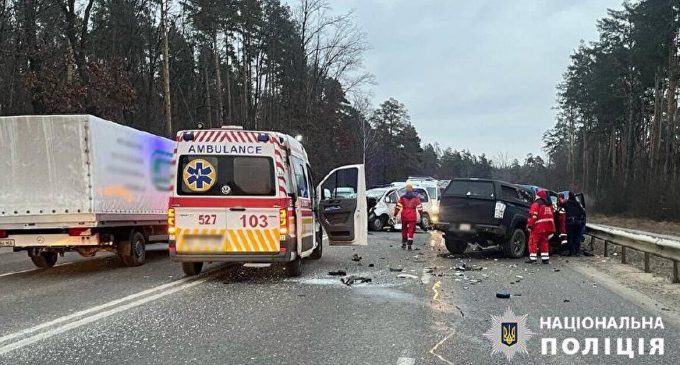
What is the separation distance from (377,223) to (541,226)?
11.7 m

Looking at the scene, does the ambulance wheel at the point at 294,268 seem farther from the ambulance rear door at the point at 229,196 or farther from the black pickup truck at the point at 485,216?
the black pickup truck at the point at 485,216

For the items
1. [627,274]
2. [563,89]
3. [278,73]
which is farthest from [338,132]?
[627,274]

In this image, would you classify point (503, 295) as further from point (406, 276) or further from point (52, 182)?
point (52, 182)

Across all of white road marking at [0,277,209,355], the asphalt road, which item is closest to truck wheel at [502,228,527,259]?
the asphalt road

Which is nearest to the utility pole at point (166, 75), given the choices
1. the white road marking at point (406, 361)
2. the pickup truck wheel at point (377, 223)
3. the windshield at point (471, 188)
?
the pickup truck wheel at point (377, 223)

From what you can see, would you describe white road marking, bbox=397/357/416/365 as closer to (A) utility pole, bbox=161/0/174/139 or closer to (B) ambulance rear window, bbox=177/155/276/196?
(B) ambulance rear window, bbox=177/155/276/196

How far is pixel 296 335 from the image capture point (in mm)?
6191

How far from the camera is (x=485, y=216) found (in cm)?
1373

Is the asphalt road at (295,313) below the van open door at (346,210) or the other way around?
below

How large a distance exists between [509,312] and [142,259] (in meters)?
7.88

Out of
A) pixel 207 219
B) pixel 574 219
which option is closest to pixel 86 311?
pixel 207 219

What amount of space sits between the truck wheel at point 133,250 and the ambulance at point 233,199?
8.57 ft

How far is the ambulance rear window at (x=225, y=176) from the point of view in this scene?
9.64 metres

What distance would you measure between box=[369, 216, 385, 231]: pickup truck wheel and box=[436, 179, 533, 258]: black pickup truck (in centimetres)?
957
